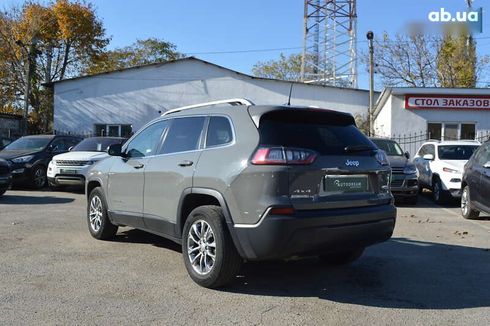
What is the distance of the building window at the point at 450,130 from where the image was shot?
21161mm

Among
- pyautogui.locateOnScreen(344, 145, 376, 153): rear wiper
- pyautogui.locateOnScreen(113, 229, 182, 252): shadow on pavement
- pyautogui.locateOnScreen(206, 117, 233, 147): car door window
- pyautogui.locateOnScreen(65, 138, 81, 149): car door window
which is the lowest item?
pyautogui.locateOnScreen(113, 229, 182, 252): shadow on pavement

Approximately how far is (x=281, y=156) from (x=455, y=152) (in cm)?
1063

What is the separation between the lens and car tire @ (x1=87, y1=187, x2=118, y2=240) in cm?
731

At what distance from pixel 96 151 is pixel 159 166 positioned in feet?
30.8

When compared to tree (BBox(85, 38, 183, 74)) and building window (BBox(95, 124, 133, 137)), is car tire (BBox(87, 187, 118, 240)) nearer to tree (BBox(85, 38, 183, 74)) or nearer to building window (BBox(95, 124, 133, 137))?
building window (BBox(95, 124, 133, 137))

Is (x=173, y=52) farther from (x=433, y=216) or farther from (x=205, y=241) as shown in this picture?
(x=205, y=241)

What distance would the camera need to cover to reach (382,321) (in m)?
4.34

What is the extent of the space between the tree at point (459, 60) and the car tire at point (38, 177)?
28622 mm

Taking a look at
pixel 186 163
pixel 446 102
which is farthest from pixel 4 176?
pixel 446 102

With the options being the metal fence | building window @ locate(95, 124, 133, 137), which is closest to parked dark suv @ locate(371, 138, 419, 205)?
the metal fence

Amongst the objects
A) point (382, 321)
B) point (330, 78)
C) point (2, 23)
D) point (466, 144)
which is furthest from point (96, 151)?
point (2, 23)

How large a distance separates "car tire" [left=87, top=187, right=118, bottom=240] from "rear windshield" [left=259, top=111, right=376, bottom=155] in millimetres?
3317

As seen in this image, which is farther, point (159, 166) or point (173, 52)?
point (173, 52)

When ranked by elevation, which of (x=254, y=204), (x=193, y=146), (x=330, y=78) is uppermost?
(x=330, y=78)
